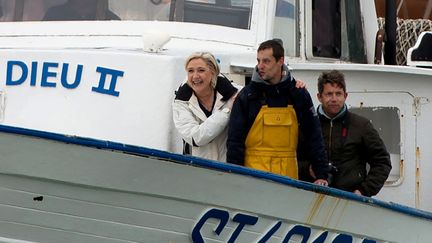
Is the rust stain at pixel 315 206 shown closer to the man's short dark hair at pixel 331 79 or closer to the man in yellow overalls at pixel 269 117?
the man in yellow overalls at pixel 269 117

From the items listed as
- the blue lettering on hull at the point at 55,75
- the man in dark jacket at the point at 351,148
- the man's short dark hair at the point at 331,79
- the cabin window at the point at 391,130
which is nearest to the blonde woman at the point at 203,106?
the blue lettering on hull at the point at 55,75

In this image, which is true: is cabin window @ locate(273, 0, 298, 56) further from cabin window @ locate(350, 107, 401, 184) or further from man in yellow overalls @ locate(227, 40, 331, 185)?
man in yellow overalls @ locate(227, 40, 331, 185)

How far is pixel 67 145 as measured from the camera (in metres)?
6.02

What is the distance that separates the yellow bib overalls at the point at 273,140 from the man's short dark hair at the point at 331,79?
50cm

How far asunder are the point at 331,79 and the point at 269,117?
64cm

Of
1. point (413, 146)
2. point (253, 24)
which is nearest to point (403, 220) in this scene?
point (413, 146)

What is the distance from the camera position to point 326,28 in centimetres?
859

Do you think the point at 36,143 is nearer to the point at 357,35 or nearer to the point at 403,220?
the point at 403,220

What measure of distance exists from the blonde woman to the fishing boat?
9.2 inches

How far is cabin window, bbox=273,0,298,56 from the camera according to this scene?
8.09m

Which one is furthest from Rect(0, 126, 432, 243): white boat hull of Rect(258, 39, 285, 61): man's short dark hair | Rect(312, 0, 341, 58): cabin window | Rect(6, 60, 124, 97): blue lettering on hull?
Rect(312, 0, 341, 58): cabin window

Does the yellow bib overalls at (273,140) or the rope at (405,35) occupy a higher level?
the rope at (405,35)

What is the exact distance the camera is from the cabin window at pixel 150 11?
7.89 metres

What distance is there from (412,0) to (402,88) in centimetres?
961
